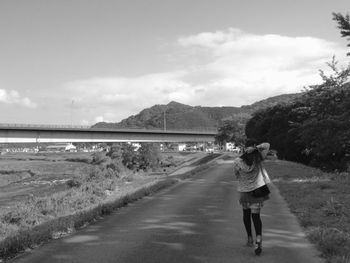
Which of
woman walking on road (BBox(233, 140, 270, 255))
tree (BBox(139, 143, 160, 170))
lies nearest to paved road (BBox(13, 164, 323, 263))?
woman walking on road (BBox(233, 140, 270, 255))

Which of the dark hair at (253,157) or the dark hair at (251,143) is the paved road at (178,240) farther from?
the dark hair at (251,143)

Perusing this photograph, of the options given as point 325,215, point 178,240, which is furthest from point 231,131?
point 178,240

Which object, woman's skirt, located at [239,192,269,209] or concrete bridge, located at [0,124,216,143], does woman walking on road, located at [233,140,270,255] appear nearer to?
woman's skirt, located at [239,192,269,209]

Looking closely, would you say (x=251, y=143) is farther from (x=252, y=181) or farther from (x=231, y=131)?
(x=231, y=131)

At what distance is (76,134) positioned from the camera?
254 ft

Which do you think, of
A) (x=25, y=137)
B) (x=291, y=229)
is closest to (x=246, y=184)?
(x=291, y=229)

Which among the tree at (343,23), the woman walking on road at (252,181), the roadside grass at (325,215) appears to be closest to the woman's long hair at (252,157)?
the woman walking on road at (252,181)

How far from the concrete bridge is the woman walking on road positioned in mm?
64139

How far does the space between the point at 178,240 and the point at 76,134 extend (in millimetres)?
71656

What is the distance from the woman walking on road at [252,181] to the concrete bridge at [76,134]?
210 feet

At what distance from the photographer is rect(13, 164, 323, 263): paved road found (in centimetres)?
664

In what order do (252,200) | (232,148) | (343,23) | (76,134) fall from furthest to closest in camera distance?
(232,148), (76,134), (343,23), (252,200)

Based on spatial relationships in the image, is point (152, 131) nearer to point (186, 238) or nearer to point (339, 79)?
point (339, 79)

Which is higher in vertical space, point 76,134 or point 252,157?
point 76,134
